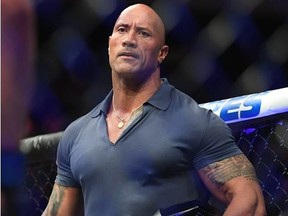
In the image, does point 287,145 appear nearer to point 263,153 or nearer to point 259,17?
point 263,153

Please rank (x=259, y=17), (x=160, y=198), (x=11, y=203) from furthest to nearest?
(x=259, y=17), (x=160, y=198), (x=11, y=203)

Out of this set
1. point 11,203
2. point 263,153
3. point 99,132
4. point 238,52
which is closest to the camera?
point 11,203

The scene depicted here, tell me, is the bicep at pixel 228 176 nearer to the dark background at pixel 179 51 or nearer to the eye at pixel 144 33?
the eye at pixel 144 33

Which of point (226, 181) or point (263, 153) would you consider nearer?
point (226, 181)

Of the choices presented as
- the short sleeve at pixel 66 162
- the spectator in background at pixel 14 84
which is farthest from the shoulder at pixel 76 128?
the spectator in background at pixel 14 84

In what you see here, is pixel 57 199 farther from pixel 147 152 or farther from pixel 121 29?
pixel 121 29

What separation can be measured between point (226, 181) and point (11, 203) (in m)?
0.94

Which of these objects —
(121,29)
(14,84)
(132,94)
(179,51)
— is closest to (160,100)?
(132,94)

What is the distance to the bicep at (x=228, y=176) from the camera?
1640 millimetres

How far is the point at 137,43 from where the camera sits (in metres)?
1.83

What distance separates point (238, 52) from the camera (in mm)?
2688

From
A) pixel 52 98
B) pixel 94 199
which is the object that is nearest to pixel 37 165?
pixel 52 98

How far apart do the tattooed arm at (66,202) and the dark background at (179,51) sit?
1.83 feet

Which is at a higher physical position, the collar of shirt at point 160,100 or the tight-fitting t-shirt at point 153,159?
the collar of shirt at point 160,100
